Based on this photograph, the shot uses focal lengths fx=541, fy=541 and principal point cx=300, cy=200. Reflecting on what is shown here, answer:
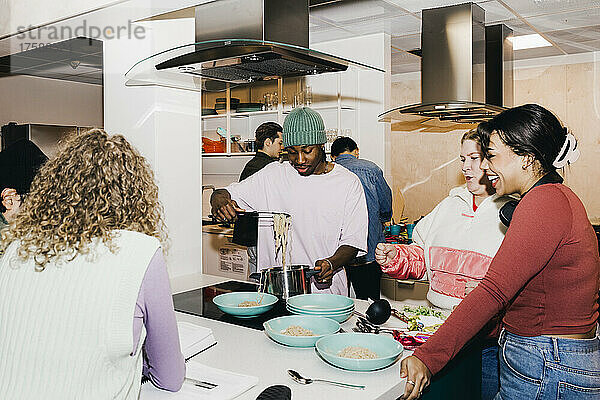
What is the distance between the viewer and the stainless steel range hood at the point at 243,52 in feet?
5.59

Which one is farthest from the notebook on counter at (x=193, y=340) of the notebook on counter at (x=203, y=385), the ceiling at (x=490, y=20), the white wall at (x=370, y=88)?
the white wall at (x=370, y=88)

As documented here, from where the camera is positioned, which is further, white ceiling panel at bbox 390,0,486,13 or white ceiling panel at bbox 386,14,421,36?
white ceiling panel at bbox 386,14,421,36

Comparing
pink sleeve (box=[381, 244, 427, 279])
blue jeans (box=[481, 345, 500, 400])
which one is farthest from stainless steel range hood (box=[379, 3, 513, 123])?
blue jeans (box=[481, 345, 500, 400])

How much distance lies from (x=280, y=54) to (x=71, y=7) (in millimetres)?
1404

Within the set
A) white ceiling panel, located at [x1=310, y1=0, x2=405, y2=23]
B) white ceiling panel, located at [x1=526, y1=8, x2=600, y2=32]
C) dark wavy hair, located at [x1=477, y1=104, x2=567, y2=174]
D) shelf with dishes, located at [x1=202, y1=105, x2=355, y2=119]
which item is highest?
white ceiling panel, located at [x1=310, y1=0, x2=405, y2=23]

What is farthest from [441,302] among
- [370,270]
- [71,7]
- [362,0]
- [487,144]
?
[71,7]

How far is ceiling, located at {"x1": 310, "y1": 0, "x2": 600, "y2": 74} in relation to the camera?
10.4ft

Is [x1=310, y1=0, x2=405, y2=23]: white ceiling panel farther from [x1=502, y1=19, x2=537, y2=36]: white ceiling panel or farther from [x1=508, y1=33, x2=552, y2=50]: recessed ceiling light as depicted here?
[x1=508, y1=33, x2=552, y2=50]: recessed ceiling light

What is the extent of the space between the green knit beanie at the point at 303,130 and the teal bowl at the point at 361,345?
5.08ft

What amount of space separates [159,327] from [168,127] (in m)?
1.73

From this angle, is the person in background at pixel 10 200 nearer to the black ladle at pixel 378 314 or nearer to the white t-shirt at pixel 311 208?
the white t-shirt at pixel 311 208

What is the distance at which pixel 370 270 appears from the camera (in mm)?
3549

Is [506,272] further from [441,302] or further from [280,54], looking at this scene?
[441,302]

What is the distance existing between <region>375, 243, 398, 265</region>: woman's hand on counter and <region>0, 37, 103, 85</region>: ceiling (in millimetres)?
1750
